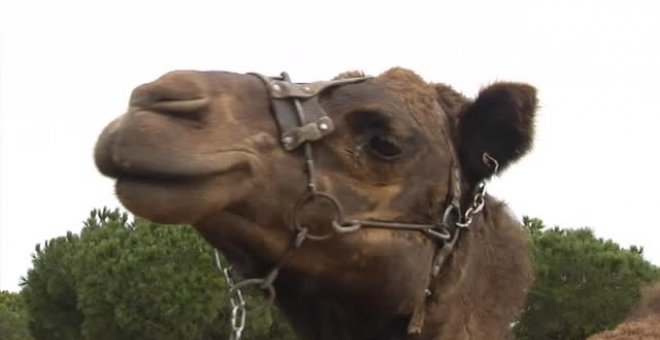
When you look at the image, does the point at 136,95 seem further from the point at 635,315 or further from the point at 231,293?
the point at 635,315

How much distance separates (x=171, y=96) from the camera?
199 inches

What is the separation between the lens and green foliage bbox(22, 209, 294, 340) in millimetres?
21969

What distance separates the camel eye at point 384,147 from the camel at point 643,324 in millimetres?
3478

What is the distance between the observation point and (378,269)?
226 inches

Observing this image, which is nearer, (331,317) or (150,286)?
(331,317)

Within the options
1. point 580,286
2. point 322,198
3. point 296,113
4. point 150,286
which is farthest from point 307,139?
point 580,286

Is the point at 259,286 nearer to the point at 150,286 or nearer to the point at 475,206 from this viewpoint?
the point at 475,206

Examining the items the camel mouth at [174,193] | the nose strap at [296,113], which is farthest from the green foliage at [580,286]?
the camel mouth at [174,193]

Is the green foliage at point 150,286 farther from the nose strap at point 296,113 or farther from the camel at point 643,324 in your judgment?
the nose strap at point 296,113

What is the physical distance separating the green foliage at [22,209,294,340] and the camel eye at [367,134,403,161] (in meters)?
15.1

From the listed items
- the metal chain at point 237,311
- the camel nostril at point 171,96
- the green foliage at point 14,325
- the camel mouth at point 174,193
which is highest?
the green foliage at point 14,325

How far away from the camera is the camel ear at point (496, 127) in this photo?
6.34 m

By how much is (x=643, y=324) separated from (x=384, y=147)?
399cm

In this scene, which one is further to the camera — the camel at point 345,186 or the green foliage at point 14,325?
the green foliage at point 14,325
